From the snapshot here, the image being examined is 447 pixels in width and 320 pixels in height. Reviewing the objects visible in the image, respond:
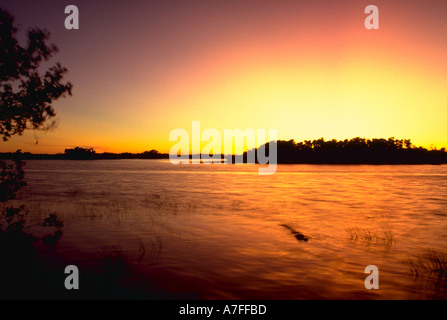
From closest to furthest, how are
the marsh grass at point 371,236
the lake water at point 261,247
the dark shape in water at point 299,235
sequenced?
1. the lake water at point 261,247
2. the marsh grass at point 371,236
3. the dark shape in water at point 299,235

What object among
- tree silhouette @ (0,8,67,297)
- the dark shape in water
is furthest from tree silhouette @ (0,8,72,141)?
the dark shape in water

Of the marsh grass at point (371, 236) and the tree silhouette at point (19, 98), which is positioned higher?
the tree silhouette at point (19, 98)

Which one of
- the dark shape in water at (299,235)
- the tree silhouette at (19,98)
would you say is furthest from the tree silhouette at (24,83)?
the dark shape in water at (299,235)

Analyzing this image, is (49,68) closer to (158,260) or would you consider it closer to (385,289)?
(158,260)

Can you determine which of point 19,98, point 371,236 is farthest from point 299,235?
point 19,98

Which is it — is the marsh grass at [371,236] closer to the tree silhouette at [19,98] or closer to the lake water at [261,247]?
the lake water at [261,247]

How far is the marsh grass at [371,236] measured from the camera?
19164mm

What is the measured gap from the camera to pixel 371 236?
818 inches

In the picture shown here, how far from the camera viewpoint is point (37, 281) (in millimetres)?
11484

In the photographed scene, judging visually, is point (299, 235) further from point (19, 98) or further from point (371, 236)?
point (19, 98)

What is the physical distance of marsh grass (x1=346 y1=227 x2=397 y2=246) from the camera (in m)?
19.2

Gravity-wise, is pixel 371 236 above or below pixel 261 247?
below

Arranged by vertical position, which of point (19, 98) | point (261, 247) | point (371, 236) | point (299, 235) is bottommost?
point (371, 236)

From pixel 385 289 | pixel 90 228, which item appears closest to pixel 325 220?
pixel 385 289
